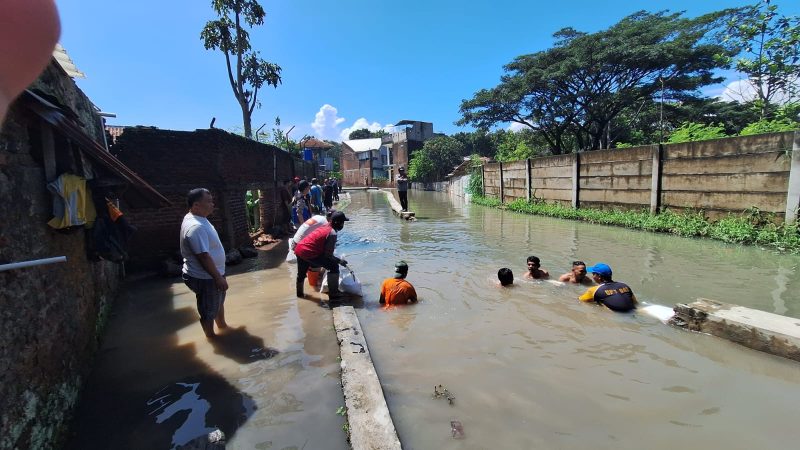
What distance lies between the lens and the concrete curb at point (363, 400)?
8.64 feet

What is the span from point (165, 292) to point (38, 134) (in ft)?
12.7

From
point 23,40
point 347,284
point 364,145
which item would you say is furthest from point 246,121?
point 364,145

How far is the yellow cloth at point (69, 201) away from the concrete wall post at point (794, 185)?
12.0 meters

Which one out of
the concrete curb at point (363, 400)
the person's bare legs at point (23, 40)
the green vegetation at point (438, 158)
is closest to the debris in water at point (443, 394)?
the concrete curb at point (363, 400)

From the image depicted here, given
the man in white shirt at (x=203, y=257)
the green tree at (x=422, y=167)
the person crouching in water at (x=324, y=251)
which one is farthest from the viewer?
the green tree at (x=422, y=167)

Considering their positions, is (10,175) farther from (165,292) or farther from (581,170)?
(581,170)

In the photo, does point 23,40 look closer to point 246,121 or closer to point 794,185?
point 794,185

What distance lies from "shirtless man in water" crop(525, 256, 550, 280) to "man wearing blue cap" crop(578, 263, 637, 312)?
1.12 meters

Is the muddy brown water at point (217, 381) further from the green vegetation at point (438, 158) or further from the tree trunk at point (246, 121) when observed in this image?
the green vegetation at point (438, 158)

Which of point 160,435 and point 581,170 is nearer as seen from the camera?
point 160,435

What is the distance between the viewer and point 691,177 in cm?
1027

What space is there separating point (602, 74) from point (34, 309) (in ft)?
89.8

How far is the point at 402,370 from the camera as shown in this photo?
152 inches

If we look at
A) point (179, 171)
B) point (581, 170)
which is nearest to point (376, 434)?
point (179, 171)
